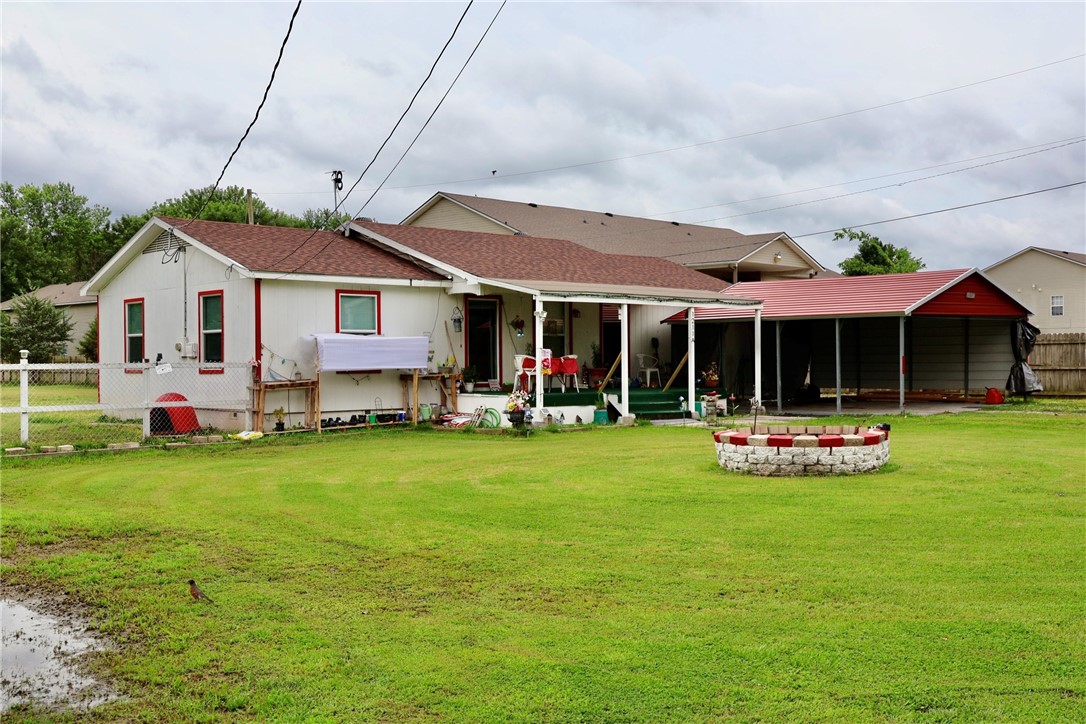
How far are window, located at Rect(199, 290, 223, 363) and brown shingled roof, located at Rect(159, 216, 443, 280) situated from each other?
1128 mm

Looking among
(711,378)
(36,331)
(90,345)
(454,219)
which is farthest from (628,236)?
(36,331)

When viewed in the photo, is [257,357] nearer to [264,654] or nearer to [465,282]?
→ [465,282]

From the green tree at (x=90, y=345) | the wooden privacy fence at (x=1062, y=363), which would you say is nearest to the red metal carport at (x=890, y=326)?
the wooden privacy fence at (x=1062, y=363)

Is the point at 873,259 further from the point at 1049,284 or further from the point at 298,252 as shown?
the point at 298,252

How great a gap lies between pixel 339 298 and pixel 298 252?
1332 mm

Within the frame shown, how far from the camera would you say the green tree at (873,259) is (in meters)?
51.7

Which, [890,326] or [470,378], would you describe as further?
[890,326]

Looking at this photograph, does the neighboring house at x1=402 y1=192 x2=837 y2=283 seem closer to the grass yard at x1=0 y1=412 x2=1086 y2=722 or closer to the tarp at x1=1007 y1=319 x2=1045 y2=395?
the tarp at x1=1007 y1=319 x2=1045 y2=395

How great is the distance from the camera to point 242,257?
731 inches

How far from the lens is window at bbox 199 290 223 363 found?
19.4 m

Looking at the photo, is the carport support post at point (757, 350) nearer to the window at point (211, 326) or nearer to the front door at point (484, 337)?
the front door at point (484, 337)

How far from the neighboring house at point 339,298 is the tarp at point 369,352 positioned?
38 cm

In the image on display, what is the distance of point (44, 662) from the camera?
18.5ft

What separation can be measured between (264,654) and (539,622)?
5.27ft
